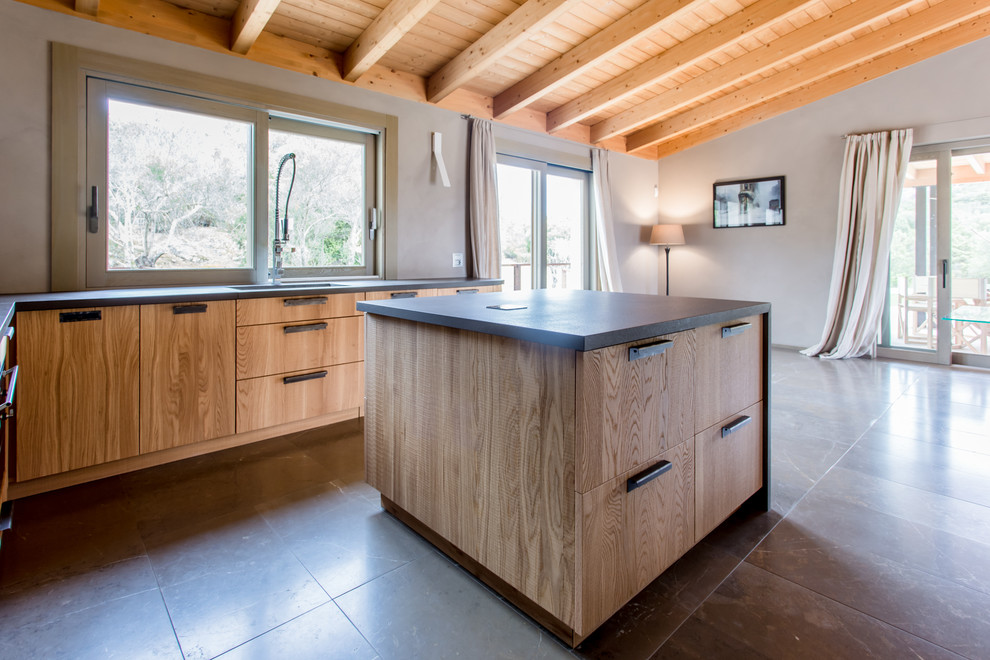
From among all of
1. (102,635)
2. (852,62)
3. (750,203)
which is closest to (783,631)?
(102,635)

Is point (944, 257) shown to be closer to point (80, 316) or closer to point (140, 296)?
point (140, 296)

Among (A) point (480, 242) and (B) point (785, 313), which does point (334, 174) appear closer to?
(A) point (480, 242)

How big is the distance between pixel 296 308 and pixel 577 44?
9.48 ft

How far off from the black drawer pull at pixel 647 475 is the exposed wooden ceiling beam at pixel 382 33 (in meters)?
2.68

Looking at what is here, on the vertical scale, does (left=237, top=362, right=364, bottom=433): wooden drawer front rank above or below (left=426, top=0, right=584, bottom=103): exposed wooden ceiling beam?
below

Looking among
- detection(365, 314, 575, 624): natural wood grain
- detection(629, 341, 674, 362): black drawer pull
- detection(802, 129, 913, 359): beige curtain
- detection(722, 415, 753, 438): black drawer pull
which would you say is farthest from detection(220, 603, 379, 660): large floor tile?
detection(802, 129, 913, 359): beige curtain

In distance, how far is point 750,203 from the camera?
19.3ft

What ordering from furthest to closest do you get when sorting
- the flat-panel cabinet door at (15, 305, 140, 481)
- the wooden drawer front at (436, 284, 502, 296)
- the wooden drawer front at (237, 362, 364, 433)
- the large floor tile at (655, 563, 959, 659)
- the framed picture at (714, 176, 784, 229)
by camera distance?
1. the framed picture at (714, 176, 784, 229)
2. the wooden drawer front at (436, 284, 502, 296)
3. the wooden drawer front at (237, 362, 364, 433)
4. the flat-panel cabinet door at (15, 305, 140, 481)
5. the large floor tile at (655, 563, 959, 659)

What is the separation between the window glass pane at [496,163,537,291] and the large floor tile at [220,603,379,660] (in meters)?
3.92

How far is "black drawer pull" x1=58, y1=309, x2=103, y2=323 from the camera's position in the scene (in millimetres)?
2121

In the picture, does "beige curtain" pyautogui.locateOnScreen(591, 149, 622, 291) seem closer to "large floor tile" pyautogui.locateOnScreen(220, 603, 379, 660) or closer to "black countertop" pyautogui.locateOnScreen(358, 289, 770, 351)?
"black countertop" pyautogui.locateOnScreen(358, 289, 770, 351)

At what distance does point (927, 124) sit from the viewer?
4742 millimetres

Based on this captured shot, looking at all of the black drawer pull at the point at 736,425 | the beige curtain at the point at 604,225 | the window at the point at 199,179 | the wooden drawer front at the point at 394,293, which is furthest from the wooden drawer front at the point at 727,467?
the beige curtain at the point at 604,225

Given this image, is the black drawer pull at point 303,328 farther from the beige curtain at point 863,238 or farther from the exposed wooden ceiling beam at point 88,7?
the beige curtain at point 863,238
